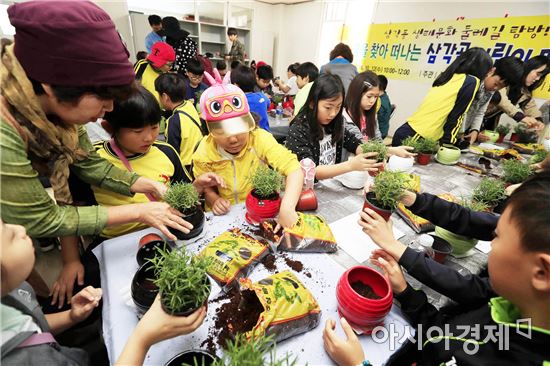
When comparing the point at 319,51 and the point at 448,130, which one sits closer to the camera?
the point at 448,130

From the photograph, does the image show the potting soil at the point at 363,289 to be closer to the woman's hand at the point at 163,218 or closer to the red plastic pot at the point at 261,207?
the red plastic pot at the point at 261,207

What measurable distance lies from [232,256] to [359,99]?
2.14 m

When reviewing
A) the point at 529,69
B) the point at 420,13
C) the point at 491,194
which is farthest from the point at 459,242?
the point at 420,13

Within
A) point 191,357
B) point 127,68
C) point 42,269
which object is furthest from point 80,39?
point 42,269

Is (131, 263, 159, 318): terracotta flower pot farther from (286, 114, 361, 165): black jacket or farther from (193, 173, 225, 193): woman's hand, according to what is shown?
(286, 114, 361, 165): black jacket

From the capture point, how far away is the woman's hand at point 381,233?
3.22 feet

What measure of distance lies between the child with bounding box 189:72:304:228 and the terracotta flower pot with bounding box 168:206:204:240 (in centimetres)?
21

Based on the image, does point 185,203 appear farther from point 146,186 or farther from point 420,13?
point 420,13

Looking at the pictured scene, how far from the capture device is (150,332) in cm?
63

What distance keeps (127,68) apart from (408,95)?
6.53 m

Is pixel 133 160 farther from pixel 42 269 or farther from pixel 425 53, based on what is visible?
pixel 425 53

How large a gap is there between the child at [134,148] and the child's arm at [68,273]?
14 centimetres

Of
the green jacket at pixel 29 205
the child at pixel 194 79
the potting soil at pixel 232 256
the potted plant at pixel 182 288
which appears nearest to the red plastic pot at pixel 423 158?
the potting soil at pixel 232 256

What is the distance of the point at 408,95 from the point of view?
606 cm
